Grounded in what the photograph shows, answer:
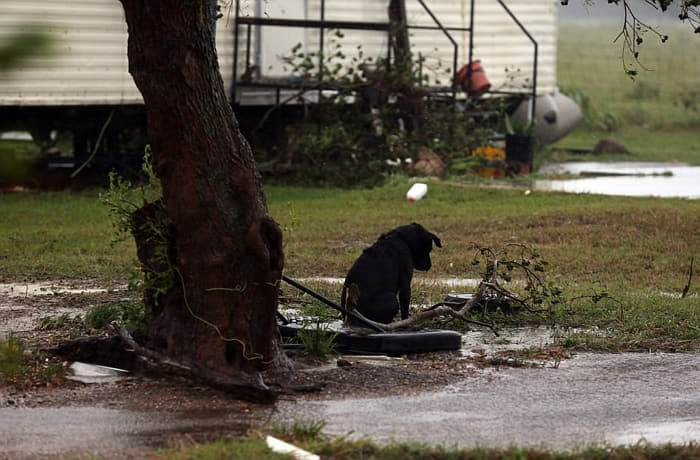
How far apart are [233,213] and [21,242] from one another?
706cm

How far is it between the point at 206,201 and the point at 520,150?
14.5 metres

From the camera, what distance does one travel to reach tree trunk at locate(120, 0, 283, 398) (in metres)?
6.92

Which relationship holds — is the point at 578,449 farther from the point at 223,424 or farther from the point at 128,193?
the point at 128,193

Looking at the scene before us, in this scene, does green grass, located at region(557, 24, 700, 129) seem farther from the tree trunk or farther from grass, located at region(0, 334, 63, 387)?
grass, located at region(0, 334, 63, 387)

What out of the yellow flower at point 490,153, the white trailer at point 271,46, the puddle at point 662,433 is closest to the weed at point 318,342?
the puddle at point 662,433

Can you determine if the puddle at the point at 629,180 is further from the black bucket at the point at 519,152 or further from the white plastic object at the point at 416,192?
the white plastic object at the point at 416,192

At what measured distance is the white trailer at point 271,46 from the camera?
16.8m

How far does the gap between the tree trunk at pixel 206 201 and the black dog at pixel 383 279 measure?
1195 mm

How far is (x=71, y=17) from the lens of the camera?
55.1 feet

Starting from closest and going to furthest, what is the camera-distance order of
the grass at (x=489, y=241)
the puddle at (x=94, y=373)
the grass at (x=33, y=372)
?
the grass at (x=33, y=372)
the puddle at (x=94, y=373)
the grass at (x=489, y=241)

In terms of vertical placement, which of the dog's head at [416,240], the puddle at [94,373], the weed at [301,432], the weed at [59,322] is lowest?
the weed at [59,322]

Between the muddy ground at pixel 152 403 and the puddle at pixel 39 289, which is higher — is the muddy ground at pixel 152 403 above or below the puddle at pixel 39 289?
above

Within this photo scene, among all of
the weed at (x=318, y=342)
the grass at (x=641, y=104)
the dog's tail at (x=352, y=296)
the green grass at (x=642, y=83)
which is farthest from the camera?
the green grass at (x=642, y=83)

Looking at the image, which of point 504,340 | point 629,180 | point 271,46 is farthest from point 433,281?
point 629,180
